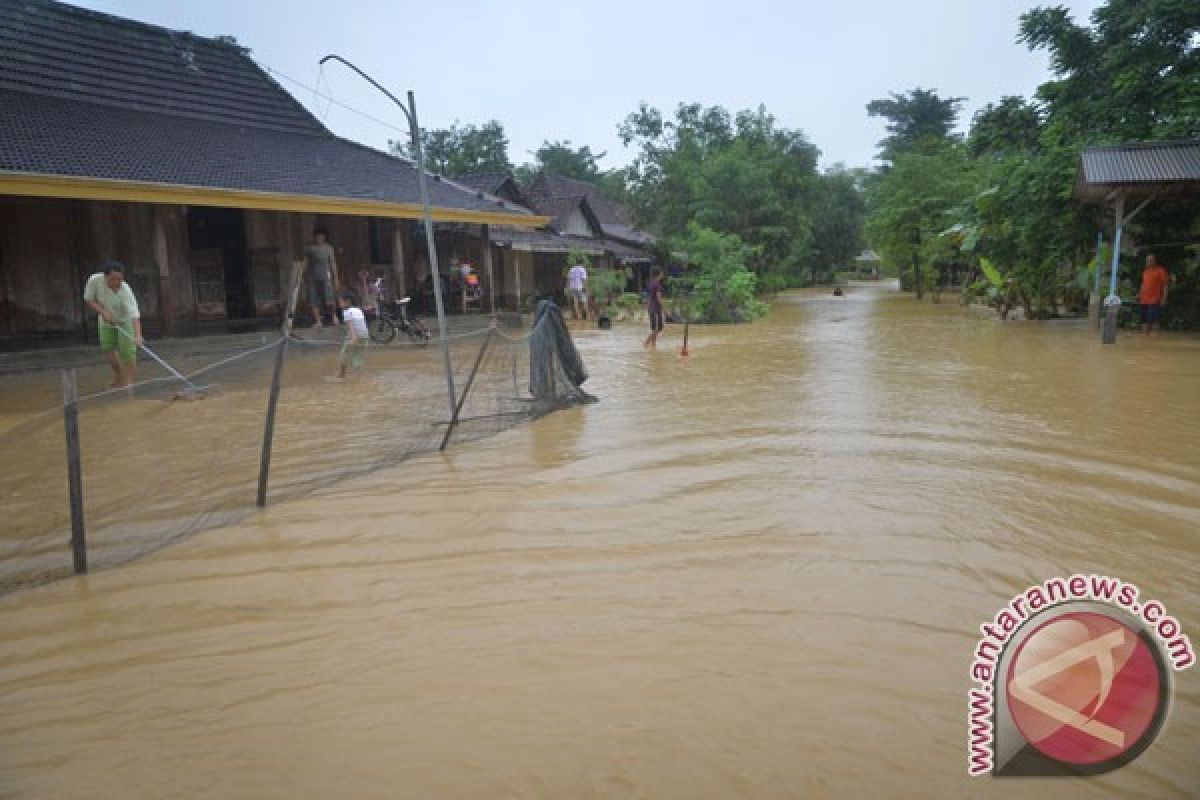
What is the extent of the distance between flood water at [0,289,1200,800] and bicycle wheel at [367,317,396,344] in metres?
8.07

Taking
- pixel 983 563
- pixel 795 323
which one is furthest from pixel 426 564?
pixel 795 323

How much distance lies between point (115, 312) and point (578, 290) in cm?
1408

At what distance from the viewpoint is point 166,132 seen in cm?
1443

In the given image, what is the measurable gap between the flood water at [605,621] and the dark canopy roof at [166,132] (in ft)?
25.4

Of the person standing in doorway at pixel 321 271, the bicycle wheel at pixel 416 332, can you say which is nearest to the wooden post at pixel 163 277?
the person standing in doorway at pixel 321 271

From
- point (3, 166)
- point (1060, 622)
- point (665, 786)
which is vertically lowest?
point (665, 786)

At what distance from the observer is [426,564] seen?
407cm

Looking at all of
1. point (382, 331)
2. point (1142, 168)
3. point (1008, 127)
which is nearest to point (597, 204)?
point (1008, 127)

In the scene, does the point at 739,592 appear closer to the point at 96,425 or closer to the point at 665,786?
the point at 665,786

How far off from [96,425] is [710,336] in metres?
13.9

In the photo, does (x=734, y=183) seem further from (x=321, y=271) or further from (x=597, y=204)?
(x=321, y=271)

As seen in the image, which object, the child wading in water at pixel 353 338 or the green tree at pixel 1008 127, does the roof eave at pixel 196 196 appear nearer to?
the child wading in water at pixel 353 338

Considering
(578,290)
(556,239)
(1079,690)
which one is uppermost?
(556,239)

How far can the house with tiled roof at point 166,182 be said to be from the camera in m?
12.3
